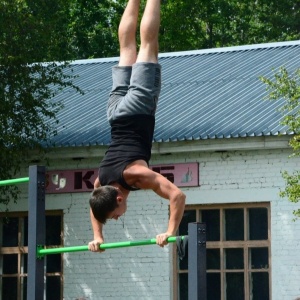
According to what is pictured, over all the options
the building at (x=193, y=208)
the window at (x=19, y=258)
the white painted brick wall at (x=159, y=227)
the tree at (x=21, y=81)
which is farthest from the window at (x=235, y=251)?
the tree at (x=21, y=81)

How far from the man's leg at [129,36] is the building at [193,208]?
9.11 meters

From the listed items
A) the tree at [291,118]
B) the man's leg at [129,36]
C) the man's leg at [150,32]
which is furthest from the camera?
the tree at [291,118]

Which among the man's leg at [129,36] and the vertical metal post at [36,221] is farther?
the vertical metal post at [36,221]

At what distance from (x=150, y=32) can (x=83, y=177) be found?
1144 cm

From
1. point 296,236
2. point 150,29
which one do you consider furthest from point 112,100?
point 296,236

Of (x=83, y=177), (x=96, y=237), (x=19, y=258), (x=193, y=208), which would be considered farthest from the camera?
(x=19, y=258)

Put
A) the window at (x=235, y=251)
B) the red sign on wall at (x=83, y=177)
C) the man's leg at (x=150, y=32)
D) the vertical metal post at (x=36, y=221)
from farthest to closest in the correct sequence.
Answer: the red sign on wall at (x=83, y=177) → the window at (x=235, y=251) → the vertical metal post at (x=36, y=221) → the man's leg at (x=150, y=32)

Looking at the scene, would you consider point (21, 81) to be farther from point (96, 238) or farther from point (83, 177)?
point (96, 238)

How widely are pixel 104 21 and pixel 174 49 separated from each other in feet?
7.45

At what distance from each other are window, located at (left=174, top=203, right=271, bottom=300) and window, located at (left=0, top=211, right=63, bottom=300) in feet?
6.98

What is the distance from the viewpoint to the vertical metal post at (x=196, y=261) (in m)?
10.8

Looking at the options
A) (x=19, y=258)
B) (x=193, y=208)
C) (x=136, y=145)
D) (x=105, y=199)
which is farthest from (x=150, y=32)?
(x=19, y=258)

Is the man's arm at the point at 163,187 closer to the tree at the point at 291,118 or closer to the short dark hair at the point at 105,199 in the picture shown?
the short dark hair at the point at 105,199

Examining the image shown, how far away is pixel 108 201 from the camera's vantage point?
10820mm
